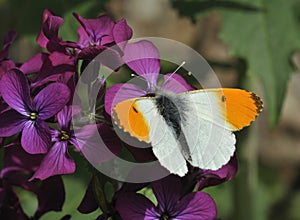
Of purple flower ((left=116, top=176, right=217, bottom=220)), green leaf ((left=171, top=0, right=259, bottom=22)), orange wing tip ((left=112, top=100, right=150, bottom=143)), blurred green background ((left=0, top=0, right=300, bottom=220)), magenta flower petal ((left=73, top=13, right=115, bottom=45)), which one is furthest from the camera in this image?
green leaf ((left=171, top=0, right=259, bottom=22))

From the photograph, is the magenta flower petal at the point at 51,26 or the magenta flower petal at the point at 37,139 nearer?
the magenta flower petal at the point at 37,139

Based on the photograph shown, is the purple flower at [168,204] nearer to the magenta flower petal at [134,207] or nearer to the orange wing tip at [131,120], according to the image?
the magenta flower petal at [134,207]

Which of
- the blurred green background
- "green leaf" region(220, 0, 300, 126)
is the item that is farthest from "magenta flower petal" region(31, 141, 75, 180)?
"green leaf" region(220, 0, 300, 126)

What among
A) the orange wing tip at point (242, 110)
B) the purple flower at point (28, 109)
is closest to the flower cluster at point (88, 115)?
the purple flower at point (28, 109)

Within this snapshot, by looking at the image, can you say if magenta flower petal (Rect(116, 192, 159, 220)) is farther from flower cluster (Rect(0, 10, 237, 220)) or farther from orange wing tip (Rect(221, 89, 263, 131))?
orange wing tip (Rect(221, 89, 263, 131))

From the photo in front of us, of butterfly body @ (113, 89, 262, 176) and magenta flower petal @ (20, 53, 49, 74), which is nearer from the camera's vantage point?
butterfly body @ (113, 89, 262, 176)

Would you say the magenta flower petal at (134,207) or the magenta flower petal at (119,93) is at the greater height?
the magenta flower petal at (119,93)
